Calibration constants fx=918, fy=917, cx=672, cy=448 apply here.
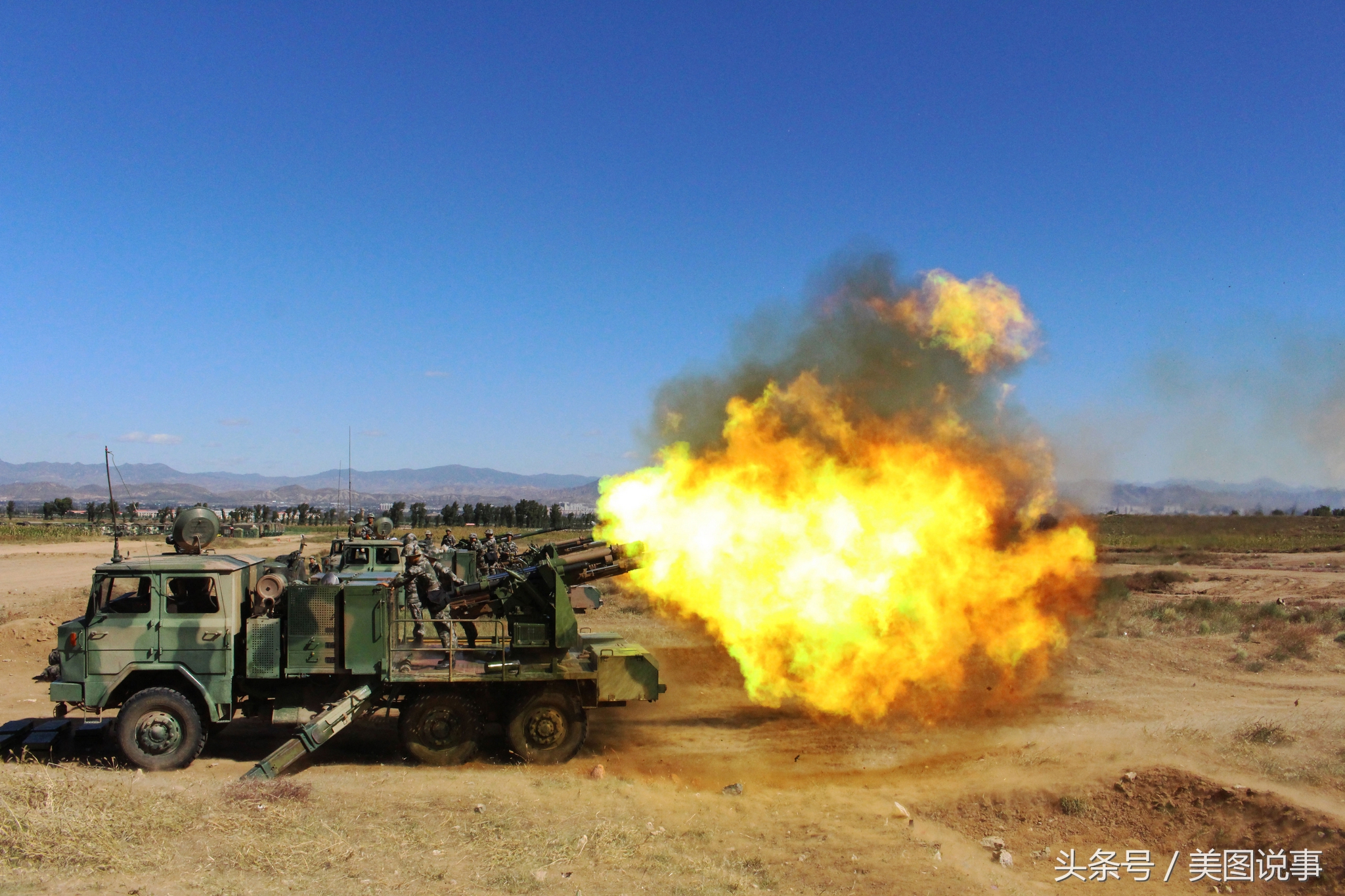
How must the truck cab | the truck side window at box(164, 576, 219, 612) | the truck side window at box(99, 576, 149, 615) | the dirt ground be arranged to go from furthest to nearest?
the truck cab
the truck side window at box(164, 576, 219, 612)
the truck side window at box(99, 576, 149, 615)
the dirt ground

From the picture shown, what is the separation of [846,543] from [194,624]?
9.07 m

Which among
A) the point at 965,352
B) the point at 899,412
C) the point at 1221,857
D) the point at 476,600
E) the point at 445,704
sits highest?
the point at 965,352

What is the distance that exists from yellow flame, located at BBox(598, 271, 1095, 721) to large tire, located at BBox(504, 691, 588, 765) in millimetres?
2391

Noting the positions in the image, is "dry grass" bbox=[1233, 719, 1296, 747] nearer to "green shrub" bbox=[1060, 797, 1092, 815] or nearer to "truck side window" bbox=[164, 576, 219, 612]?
"green shrub" bbox=[1060, 797, 1092, 815]

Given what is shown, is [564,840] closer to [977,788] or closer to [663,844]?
[663,844]

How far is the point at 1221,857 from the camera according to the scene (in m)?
Answer: 9.46

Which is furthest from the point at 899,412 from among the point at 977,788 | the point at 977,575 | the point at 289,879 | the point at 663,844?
the point at 289,879

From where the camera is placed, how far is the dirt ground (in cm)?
816

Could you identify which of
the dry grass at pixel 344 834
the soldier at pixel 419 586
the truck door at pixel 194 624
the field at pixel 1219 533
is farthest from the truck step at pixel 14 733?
the field at pixel 1219 533

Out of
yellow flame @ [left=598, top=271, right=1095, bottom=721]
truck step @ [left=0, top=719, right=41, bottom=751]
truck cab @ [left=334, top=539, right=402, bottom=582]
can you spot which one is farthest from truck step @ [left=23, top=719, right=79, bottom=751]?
truck cab @ [left=334, top=539, right=402, bottom=582]

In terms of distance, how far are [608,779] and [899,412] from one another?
7330 millimetres

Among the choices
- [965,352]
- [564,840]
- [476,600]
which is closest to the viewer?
[564,840]

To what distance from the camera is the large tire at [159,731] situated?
36.6 feet

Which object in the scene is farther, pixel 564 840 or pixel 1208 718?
pixel 1208 718
